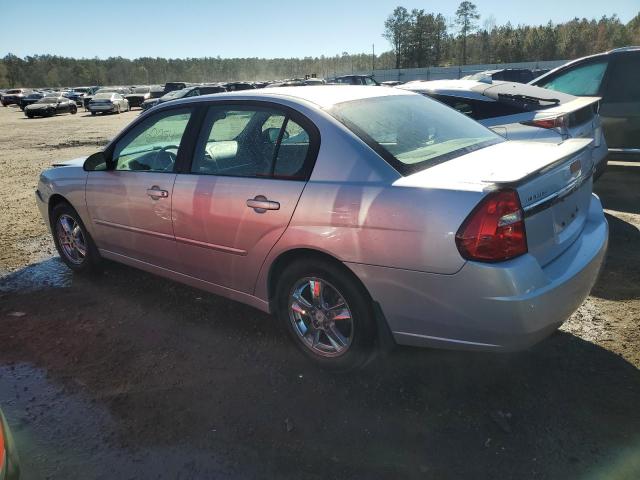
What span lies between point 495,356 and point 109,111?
35250 mm

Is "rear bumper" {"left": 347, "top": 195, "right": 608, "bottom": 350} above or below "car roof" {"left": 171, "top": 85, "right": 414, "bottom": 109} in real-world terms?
below

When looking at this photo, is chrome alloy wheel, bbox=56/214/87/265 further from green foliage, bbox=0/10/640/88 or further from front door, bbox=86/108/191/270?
green foliage, bbox=0/10/640/88

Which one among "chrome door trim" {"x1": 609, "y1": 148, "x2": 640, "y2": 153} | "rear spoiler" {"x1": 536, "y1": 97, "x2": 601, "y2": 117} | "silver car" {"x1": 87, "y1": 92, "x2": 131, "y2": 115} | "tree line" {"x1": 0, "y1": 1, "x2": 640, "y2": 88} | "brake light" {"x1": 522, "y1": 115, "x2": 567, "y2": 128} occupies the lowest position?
"chrome door trim" {"x1": 609, "y1": 148, "x2": 640, "y2": 153}

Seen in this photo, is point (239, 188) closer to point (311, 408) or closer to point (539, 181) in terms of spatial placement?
point (311, 408)

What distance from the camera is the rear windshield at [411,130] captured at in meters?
2.78

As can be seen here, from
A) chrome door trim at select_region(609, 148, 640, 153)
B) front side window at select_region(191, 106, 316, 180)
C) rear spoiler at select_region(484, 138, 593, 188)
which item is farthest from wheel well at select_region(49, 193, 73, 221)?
chrome door trim at select_region(609, 148, 640, 153)

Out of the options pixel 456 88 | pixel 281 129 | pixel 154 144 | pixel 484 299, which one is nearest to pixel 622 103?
pixel 456 88

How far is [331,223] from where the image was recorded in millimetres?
2684

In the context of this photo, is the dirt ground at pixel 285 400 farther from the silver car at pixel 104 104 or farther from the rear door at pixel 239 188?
the silver car at pixel 104 104

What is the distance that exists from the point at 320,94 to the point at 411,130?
653 millimetres

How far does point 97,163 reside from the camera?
425cm

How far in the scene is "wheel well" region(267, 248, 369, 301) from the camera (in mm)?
2760

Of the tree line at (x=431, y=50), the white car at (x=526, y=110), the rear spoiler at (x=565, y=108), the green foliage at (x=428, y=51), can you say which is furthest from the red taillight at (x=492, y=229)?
the tree line at (x=431, y=50)

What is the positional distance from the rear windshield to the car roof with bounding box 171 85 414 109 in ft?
0.23
